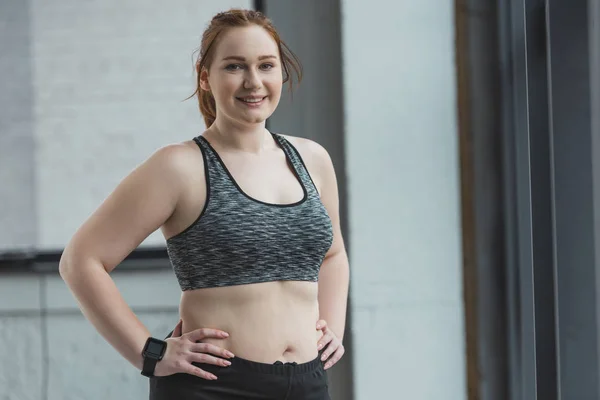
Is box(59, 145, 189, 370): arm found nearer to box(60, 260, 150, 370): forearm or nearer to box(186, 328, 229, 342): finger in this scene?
box(60, 260, 150, 370): forearm

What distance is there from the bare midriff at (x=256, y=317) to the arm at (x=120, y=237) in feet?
0.50

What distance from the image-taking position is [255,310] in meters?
1.81

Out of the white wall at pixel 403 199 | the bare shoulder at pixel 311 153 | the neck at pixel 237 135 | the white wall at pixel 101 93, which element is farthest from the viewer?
the white wall at pixel 101 93

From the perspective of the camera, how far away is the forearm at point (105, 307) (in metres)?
1.83

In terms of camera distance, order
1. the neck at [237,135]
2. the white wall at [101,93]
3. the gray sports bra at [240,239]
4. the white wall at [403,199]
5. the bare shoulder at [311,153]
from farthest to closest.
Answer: the white wall at [101,93], the white wall at [403,199], the bare shoulder at [311,153], the neck at [237,135], the gray sports bra at [240,239]

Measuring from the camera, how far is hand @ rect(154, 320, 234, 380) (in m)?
1.79

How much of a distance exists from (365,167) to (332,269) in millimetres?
885

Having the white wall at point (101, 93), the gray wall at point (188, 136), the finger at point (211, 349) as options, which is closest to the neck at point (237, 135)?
the finger at point (211, 349)

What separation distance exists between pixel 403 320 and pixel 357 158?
56 cm

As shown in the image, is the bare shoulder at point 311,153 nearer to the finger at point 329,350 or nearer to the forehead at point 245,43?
the forehead at point 245,43

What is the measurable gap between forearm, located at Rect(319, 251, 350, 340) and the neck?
37cm

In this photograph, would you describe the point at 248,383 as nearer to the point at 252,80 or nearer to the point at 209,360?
the point at 209,360

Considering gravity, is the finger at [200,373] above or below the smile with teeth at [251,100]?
below

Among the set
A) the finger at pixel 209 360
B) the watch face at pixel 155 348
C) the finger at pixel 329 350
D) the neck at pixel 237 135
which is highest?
the neck at pixel 237 135
